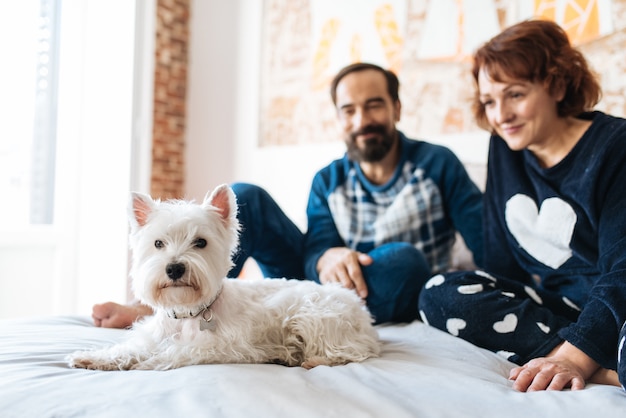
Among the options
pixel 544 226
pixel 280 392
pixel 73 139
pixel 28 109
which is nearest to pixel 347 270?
pixel 544 226

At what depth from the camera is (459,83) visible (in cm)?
305

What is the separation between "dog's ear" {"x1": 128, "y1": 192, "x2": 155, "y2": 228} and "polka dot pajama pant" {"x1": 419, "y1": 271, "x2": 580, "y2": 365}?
2.97 ft

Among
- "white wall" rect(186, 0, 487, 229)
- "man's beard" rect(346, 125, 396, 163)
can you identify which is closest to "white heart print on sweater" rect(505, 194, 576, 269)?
"man's beard" rect(346, 125, 396, 163)

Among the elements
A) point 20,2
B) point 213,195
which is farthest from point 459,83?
point 20,2

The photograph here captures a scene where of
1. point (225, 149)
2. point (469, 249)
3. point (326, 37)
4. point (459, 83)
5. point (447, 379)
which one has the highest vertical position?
point (326, 37)

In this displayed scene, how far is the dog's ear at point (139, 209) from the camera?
1.35 m

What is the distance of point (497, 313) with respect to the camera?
61.5 inches

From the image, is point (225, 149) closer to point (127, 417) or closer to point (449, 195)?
point (449, 195)

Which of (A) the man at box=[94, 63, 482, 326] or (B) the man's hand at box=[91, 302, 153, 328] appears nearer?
(B) the man's hand at box=[91, 302, 153, 328]

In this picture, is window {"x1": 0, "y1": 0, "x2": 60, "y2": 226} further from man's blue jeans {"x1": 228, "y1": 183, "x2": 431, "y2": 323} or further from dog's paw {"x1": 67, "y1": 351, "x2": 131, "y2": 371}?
dog's paw {"x1": 67, "y1": 351, "x2": 131, "y2": 371}

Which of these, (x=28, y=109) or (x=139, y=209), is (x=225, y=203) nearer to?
(x=139, y=209)

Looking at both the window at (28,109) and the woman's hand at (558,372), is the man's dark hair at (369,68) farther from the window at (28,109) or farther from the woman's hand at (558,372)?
the window at (28,109)

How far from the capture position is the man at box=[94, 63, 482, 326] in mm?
1926

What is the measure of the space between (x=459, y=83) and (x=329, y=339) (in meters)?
2.11
